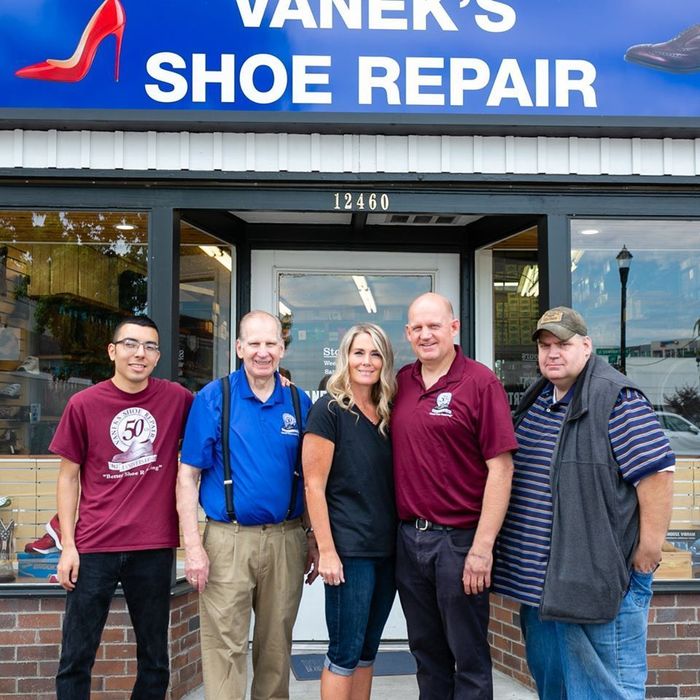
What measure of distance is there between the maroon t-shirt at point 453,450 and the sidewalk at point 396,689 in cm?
169

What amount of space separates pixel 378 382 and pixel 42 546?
2.25m

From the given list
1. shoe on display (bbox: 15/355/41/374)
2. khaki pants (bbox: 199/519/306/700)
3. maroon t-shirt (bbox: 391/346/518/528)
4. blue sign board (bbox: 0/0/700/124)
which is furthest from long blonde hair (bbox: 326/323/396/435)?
shoe on display (bbox: 15/355/41/374)

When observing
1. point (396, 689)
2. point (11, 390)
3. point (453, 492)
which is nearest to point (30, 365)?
point (11, 390)

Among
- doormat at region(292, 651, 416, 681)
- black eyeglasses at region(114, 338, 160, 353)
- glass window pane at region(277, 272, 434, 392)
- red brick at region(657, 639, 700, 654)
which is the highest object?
glass window pane at region(277, 272, 434, 392)

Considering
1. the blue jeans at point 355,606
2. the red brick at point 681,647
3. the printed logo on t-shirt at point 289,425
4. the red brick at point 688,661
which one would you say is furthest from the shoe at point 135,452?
A: the red brick at point 688,661

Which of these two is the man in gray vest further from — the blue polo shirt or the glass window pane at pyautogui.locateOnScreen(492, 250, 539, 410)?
the glass window pane at pyautogui.locateOnScreen(492, 250, 539, 410)

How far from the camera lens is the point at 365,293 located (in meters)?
5.08

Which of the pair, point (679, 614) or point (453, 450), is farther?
point (679, 614)

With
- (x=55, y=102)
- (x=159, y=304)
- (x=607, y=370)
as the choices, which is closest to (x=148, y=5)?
(x=55, y=102)

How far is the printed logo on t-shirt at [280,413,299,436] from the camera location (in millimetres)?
3234

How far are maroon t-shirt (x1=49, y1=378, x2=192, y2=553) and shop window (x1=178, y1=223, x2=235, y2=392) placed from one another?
1.09 metres

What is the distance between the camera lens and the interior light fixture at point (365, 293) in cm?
507

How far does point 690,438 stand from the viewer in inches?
181

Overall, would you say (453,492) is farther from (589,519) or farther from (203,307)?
(203,307)
